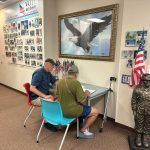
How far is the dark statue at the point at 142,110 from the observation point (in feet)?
6.85

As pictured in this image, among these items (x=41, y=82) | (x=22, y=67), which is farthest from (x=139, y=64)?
(x=22, y=67)

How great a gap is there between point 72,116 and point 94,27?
1.76 m

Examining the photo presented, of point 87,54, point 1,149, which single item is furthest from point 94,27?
point 1,149


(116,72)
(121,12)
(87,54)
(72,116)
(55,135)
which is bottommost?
(55,135)

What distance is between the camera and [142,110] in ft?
7.00

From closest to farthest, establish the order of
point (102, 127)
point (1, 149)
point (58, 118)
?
point (58, 118)
point (1, 149)
point (102, 127)

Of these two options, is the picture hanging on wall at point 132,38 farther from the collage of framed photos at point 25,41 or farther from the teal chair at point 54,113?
the collage of framed photos at point 25,41

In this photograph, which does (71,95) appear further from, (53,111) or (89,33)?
(89,33)

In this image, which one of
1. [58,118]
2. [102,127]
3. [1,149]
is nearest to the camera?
[58,118]

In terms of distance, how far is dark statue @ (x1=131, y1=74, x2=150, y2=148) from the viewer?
209 cm

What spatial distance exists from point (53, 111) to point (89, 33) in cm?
177

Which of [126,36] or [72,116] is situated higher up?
[126,36]

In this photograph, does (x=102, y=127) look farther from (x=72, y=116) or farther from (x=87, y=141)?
(x=72, y=116)

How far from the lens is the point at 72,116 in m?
2.17
